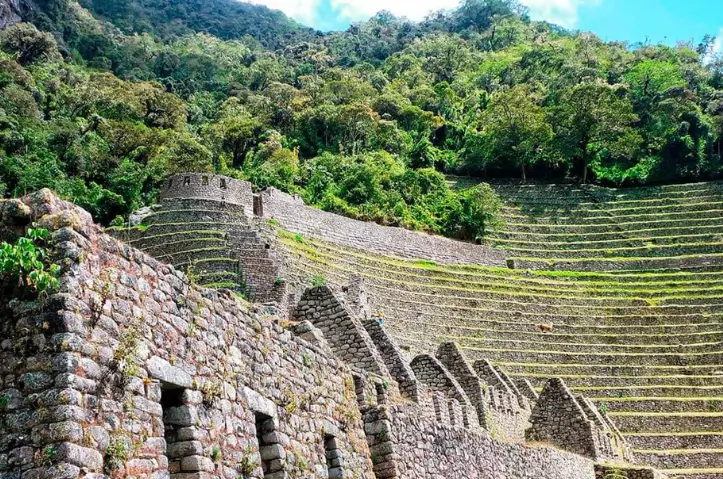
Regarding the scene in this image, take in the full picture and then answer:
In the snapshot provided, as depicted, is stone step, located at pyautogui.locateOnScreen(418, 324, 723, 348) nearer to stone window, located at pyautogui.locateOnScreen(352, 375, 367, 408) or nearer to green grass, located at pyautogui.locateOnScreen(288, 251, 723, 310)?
green grass, located at pyautogui.locateOnScreen(288, 251, 723, 310)

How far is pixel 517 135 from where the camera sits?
66812 millimetres

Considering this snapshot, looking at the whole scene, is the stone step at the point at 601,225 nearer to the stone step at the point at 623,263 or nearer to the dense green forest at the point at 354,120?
the dense green forest at the point at 354,120

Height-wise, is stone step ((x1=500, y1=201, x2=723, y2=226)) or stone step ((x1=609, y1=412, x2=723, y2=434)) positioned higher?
stone step ((x1=500, y1=201, x2=723, y2=226))

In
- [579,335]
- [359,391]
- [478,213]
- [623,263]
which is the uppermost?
[478,213]

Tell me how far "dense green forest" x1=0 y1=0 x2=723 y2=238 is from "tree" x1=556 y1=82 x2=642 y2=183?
13 centimetres

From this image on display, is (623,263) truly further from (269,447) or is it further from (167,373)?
(167,373)

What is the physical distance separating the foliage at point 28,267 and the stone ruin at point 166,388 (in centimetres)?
8

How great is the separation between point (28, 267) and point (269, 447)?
3048mm

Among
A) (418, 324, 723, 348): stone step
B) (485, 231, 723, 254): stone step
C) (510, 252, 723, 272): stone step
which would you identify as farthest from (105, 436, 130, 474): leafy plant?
(485, 231, 723, 254): stone step

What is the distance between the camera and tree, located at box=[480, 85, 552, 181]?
6606cm

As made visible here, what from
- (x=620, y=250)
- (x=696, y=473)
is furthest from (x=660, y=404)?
(x=620, y=250)

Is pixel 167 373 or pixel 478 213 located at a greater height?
pixel 478 213

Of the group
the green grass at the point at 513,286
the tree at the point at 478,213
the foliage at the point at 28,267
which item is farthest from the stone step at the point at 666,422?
the foliage at the point at 28,267

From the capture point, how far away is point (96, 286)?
Answer: 4992mm
